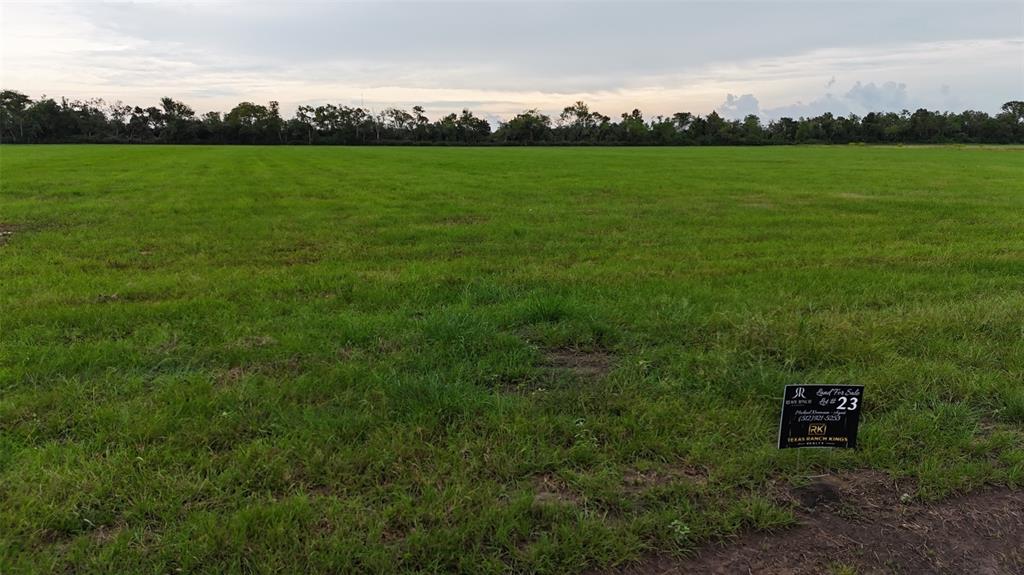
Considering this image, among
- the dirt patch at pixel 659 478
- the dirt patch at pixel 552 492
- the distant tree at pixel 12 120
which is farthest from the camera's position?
the distant tree at pixel 12 120

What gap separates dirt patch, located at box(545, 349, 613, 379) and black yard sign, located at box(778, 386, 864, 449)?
1535 mm

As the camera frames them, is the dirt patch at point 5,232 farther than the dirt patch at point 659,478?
Yes

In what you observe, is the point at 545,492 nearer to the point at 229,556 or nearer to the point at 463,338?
the point at 229,556

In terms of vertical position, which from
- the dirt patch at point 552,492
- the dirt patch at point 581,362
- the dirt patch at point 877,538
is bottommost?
the dirt patch at point 877,538

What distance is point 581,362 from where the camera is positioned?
507 cm

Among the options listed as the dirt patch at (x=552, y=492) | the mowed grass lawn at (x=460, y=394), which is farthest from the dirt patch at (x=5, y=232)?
the dirt patch at (x=552, y=492)

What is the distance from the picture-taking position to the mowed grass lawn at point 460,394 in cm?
299

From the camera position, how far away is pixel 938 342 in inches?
210

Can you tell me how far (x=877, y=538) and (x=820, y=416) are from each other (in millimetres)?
654

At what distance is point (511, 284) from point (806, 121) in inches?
5183

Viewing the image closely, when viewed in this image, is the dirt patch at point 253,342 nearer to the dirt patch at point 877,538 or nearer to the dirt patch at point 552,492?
the dirt patch at point 552,492

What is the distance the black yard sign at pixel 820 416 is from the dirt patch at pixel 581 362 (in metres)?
1.53

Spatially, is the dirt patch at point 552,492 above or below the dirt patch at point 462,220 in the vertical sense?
below

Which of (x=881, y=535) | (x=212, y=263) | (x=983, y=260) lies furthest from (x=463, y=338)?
(x=983, y=260)
